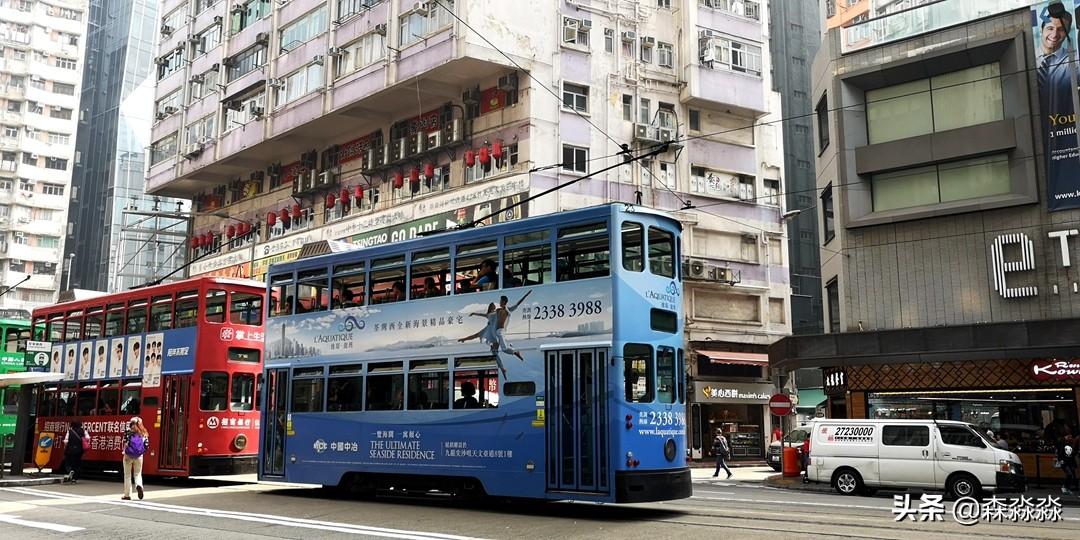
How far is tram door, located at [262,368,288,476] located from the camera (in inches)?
648

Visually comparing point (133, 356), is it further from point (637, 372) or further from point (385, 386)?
point (637, 372)

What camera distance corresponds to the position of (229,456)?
19328 millimetres

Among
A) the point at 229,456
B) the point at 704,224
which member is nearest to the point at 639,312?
the point at 229,456

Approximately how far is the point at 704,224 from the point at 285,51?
20.3 m

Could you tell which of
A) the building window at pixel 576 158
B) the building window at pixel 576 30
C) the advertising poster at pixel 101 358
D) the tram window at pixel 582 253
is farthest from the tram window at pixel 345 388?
the building window at pixel 576 30

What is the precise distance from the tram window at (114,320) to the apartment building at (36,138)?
5819 cm

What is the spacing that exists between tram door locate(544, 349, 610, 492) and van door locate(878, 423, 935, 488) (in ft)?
32.3

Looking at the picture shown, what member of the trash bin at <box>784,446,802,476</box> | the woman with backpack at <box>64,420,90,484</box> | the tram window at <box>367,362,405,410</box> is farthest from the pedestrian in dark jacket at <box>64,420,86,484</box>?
the trash bin at <box>784,446,802,476</box>

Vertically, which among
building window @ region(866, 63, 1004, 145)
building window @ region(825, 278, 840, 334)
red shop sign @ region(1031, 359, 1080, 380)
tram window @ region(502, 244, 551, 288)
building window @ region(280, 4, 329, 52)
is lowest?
red shop sign @ region(1031, 359, 1080, 380)

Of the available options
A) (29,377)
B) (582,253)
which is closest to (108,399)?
(29,377)

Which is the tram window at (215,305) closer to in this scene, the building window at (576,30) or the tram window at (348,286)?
the tram window at (348,286)

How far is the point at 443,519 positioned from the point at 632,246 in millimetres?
4587

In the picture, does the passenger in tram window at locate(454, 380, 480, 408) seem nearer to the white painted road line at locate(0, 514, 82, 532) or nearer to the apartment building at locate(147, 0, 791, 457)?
the white painted road line at locate(0, 514, 82, 532)

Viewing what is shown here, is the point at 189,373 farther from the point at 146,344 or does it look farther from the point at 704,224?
the point at 704,224
